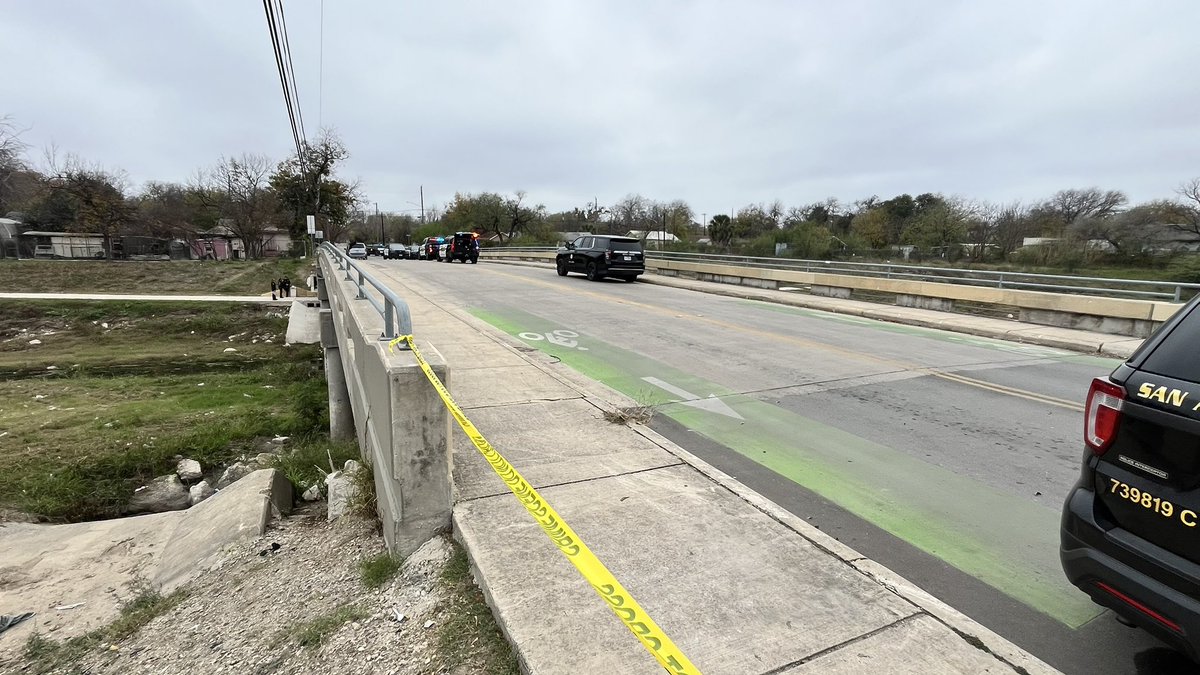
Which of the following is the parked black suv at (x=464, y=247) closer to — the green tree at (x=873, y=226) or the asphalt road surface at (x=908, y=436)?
the asphalt road surface at (x=908, y=436)

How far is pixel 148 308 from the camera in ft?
83.3

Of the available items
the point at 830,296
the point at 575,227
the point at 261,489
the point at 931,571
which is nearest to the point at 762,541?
the point at 931,571

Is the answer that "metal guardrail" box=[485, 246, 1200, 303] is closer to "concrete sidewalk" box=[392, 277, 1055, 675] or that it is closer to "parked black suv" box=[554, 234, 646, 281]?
"parked black suv" box=[554, 234, 646, 281]

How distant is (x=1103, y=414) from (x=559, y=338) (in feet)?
29.3

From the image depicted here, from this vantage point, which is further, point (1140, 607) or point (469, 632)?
point (469, 632)

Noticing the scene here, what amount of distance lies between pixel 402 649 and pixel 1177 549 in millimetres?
3275

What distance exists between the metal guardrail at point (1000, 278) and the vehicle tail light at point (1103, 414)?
26.1 feet

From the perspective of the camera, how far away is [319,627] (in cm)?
333

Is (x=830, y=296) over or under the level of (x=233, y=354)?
over

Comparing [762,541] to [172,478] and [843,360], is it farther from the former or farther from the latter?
[172,478]

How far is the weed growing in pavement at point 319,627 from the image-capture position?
10.7ft

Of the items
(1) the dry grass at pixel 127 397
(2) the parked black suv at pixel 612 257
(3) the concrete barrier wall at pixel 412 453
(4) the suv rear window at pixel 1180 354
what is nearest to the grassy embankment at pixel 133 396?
(1) the dry grass at pixel 127 397

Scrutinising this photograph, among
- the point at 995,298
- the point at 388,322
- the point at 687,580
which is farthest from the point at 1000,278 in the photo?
the point at 388,322

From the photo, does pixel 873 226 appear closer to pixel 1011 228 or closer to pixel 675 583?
pixel 1011 228
